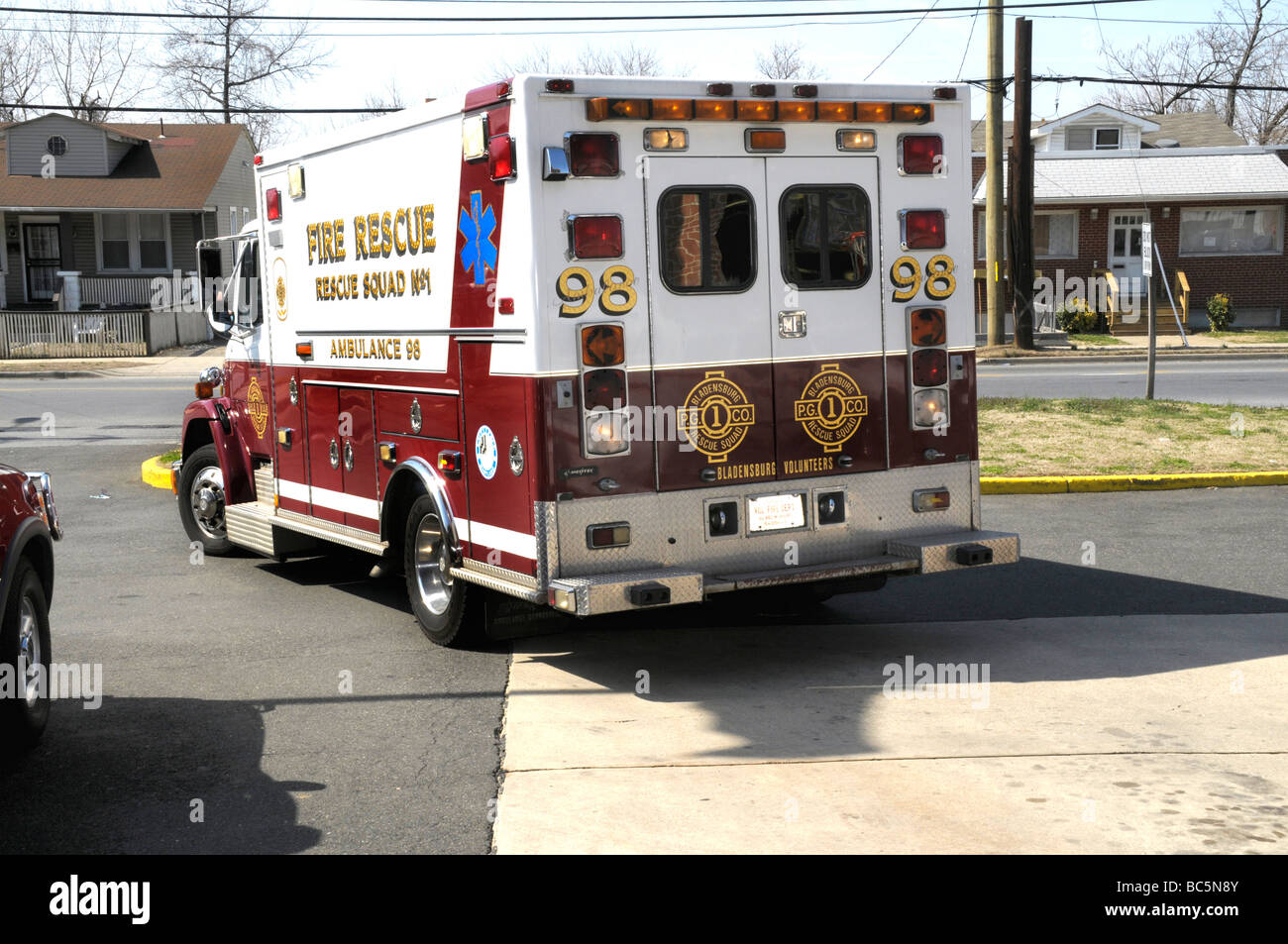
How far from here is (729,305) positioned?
280 inches

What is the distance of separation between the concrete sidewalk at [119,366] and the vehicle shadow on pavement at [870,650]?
21.1m

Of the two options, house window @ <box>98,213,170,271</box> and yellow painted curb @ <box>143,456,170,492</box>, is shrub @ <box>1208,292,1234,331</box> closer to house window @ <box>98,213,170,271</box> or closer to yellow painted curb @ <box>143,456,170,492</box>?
house window @ <box>98,213,170,271</box>

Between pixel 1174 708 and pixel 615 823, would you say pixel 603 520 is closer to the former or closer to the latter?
pixel 615 823

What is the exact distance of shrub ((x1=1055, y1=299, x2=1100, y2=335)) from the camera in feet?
110

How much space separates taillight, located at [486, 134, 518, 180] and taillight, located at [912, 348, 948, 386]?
95.7 inches

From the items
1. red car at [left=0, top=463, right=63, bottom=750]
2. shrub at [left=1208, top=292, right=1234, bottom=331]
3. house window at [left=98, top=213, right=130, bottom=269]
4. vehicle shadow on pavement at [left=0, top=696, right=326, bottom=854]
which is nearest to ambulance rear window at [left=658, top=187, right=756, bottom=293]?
vehicle shadow on pavement at [left=0, top=696, right=326, bottom=854]

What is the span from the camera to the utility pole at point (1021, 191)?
2647 cm

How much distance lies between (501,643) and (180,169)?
35.9 m

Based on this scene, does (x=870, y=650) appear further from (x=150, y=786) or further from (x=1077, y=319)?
(x=1077, y=319)

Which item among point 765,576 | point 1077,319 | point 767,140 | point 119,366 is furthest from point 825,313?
point 1077,319

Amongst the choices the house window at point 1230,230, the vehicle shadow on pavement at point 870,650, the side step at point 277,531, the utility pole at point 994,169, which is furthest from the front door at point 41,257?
the vehicle shadow on pavement at point 870,650

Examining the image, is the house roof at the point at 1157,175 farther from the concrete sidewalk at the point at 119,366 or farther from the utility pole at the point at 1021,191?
the concrete sidewalk at the point at 119,366

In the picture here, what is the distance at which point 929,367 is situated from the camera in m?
7.64
